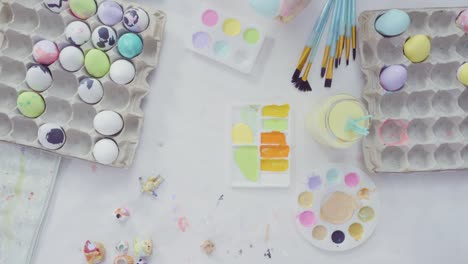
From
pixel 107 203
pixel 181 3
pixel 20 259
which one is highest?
pixel 181 3

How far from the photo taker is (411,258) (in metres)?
0.99

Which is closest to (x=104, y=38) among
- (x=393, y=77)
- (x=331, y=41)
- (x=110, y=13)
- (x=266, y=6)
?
(x=110, y=13)

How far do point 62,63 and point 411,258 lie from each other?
69cm

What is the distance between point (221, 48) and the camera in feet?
3.16

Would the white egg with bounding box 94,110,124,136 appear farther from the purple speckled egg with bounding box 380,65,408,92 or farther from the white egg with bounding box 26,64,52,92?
the purple speckled egg with bounding box 380,65,408,92

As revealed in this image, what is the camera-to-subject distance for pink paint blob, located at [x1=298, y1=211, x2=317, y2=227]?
97 cm

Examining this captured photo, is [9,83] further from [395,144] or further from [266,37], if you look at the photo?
[395,144]

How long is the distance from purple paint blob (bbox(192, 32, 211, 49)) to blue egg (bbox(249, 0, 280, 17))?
0.11 metres

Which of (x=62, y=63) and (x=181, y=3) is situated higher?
(x=181, y=3)

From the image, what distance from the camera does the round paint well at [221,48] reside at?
0.96 m

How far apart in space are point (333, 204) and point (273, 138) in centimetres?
16

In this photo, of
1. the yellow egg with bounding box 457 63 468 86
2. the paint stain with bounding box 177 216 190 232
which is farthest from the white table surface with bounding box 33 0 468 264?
the yellow egg with bounding box 457 63 468 86

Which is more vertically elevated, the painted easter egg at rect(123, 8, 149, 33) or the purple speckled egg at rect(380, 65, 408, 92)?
the painted easter egg at rect(123, 8, 149, 33)

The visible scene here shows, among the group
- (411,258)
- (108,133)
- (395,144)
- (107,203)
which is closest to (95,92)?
(108,133)
